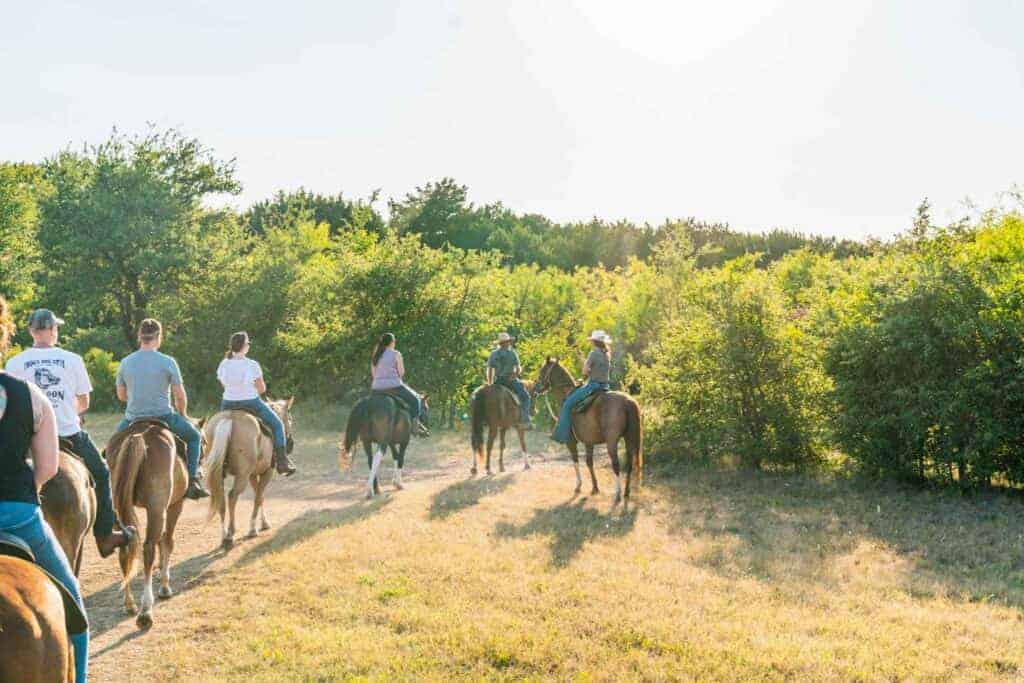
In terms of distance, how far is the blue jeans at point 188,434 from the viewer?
8.45 metres

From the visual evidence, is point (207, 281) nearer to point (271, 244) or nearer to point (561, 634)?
point (271, 244)

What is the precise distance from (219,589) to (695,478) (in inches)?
395

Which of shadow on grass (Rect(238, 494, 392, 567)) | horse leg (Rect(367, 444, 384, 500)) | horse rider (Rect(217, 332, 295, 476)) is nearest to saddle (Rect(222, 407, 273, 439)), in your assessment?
horse rider (Rect(217, 332, 295, 476))

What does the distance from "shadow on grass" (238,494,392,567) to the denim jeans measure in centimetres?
354

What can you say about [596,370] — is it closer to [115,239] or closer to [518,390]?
[518,390]

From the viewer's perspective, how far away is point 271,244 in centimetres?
3102

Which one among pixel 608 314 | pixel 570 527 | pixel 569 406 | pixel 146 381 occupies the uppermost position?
pixel 608 314

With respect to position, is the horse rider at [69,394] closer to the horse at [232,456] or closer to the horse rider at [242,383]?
the horse at [232,456]

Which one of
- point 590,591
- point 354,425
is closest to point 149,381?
point 590,591

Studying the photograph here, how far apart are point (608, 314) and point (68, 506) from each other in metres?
27.0

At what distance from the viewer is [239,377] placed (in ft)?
35.1

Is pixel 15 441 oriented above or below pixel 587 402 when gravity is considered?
below

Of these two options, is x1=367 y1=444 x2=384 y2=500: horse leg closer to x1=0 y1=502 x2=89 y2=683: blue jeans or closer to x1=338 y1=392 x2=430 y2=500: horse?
x1=338 y1=392 x2=430 y2=500: horse

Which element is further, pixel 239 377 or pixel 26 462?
pixel 239 377
